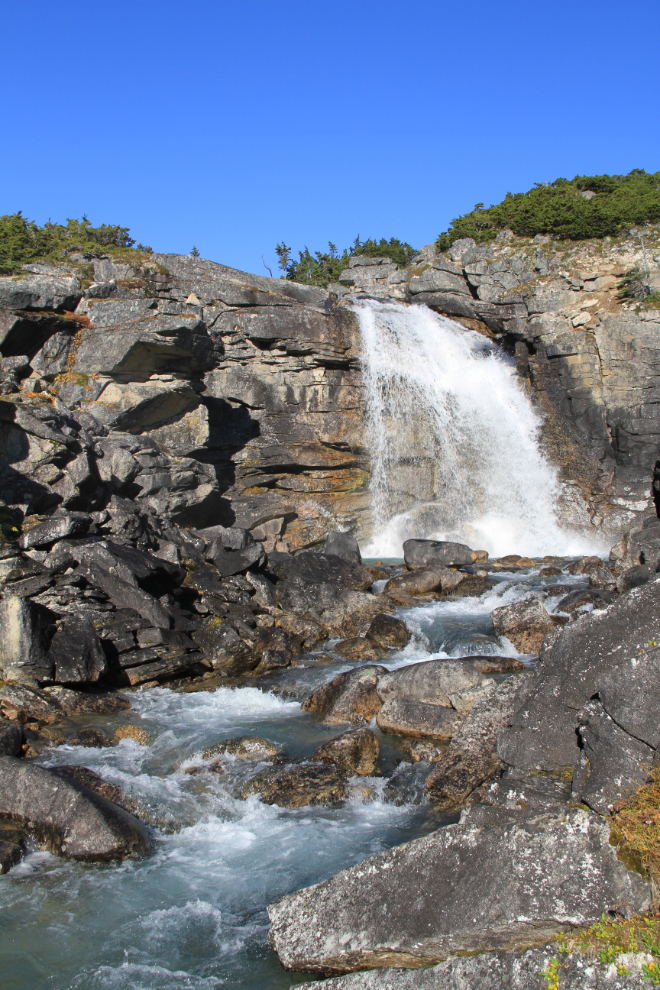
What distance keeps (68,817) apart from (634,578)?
1323 cm

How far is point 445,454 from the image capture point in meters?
32.7

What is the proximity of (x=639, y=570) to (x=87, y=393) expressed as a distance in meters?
19.4

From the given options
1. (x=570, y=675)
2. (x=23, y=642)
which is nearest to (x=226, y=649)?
(x=23, y=642)

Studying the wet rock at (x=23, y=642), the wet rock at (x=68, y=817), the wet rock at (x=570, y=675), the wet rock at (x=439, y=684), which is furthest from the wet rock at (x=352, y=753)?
the wet rock at (x=23, y=642)

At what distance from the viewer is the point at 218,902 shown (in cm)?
674

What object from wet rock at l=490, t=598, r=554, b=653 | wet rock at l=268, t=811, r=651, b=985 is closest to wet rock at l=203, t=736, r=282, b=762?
wet rock at l=268, t=811, r=651, b=985

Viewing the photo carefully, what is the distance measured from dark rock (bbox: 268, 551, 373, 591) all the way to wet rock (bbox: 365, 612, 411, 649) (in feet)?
14.0

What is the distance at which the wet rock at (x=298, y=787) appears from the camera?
28.8 ft

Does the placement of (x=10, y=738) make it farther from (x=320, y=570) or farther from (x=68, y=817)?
(x=320, y=570)

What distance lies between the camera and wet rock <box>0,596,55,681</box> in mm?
12901

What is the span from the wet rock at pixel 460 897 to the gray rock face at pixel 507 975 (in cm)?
24

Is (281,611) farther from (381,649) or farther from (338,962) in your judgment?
(338,962)

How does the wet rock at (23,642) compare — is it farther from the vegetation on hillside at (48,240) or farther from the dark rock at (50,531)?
the vegetation on hillside at (48,240)

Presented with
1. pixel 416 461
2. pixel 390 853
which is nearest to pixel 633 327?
pixel 416 461
